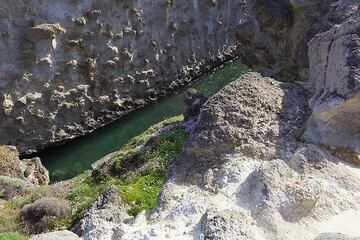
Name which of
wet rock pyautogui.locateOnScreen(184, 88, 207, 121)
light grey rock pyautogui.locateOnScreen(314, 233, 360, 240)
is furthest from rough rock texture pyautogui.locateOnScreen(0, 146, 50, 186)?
light grey rock pyautogui.locateOnScreen(314, 233, 360, 240)

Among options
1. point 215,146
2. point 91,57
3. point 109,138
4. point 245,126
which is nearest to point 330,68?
point 245,126

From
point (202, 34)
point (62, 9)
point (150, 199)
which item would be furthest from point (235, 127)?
point (202, 34)

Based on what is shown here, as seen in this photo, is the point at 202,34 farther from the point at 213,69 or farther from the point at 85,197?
the point at 85,197

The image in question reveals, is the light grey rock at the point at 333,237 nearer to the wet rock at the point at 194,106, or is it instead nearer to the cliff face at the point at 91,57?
the wet rock at the point at 194,106

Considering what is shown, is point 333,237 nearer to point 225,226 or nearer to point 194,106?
point 225,226

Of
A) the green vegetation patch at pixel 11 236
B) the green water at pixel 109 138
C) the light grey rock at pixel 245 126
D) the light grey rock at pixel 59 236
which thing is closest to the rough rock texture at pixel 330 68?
the light grey rock at pixel 245 126

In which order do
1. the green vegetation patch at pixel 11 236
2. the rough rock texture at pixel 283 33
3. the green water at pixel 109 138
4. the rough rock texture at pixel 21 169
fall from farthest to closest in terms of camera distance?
1. the green water at pixel 109 138
2. the rough rock texture at pixel 21 169
3. the rough rock texture at pixel 283 33
4. the green vegetation patch at pixel 11 236

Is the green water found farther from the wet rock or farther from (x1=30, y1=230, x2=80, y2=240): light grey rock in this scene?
(x1=30, y1=230, x2=80, y2=240): light grey rock
